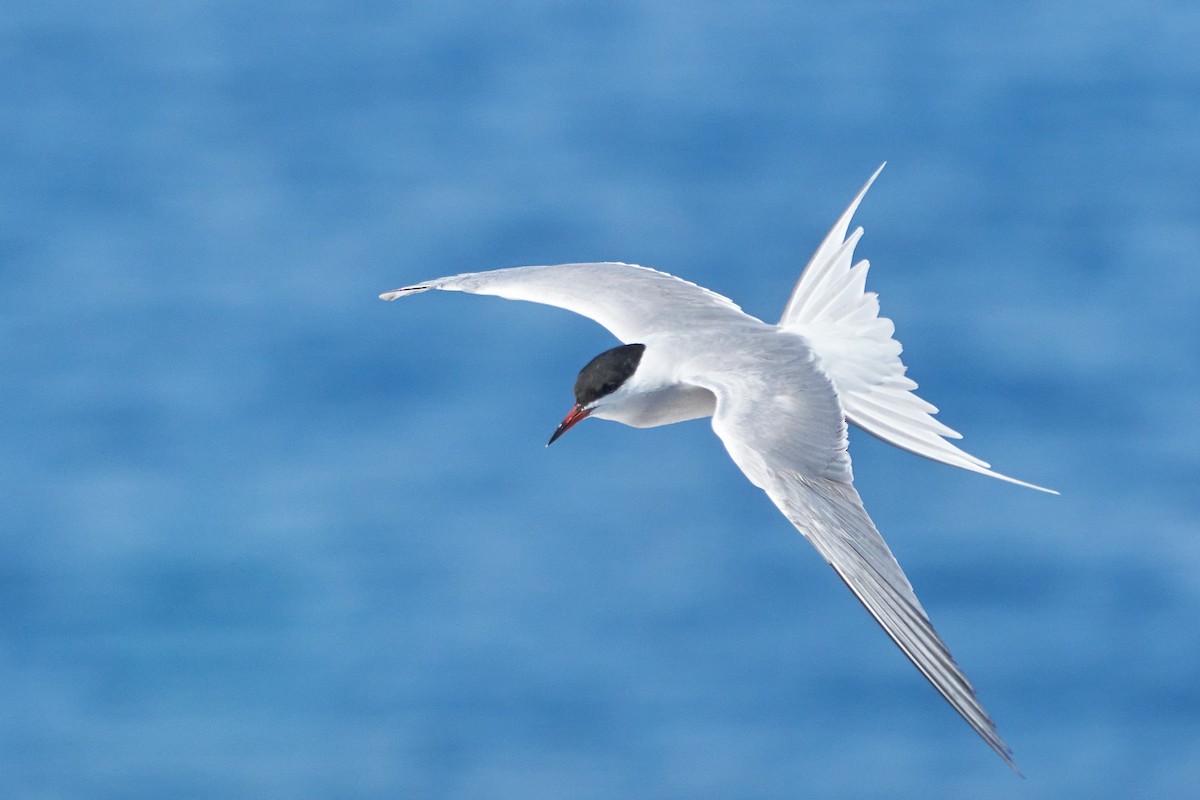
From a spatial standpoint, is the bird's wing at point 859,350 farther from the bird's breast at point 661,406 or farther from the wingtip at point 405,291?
the wingtip at point 405,291

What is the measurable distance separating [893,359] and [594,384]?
32.4 inches

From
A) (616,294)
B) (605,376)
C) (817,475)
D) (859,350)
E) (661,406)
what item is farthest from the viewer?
(616,294)

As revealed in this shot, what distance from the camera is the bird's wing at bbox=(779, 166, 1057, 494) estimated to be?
433cm

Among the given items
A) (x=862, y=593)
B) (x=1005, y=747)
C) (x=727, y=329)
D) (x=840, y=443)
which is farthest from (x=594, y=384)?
(x=1005, y=747)

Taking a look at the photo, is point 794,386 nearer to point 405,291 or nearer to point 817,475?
point 817,475

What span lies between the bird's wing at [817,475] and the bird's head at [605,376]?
0.68 ft

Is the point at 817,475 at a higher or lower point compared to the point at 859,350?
lower

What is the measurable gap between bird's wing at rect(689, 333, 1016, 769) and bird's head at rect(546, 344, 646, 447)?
206 millimetres

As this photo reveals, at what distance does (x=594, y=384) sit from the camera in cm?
432

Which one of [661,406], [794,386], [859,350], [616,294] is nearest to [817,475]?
[794,386]

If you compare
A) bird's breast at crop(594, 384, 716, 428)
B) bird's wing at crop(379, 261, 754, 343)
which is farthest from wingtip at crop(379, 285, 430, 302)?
bird's breast at crop(594, 384, 716, 428)

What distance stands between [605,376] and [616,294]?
2.22 feet

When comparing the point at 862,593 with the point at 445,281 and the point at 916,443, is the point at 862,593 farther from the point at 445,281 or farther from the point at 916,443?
the point at 445,281

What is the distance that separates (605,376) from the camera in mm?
4309
